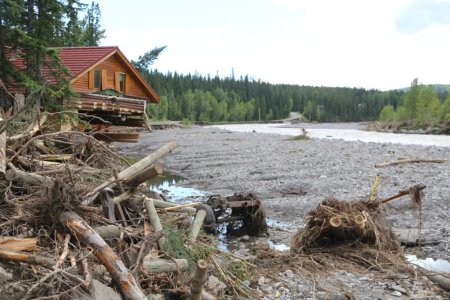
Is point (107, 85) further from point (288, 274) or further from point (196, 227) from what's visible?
point (288, 274)

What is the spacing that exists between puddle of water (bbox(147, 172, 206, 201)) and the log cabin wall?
515 centimetres

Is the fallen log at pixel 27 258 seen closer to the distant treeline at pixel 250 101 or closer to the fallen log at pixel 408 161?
the fallen log at pixel 408 161

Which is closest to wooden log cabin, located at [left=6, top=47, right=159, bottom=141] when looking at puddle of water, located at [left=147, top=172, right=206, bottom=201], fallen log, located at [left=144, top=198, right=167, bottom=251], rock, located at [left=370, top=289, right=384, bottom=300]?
puddle of water, located at [left=147, top=172, right=206, bottom=201]

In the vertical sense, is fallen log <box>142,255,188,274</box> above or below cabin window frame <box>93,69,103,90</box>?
below

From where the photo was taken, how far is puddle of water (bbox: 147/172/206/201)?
17.6 meters

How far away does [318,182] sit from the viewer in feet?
61.9

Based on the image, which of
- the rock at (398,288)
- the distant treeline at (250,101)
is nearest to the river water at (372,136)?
the rock at (398,288)

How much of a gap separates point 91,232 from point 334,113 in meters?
158

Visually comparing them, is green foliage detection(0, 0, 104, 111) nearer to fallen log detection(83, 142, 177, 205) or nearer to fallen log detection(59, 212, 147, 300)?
fallen log detection(83, 142, 177, 205)

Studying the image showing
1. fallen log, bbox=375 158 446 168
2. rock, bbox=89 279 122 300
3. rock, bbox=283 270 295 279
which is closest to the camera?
rock, bbox=89 279 122 300

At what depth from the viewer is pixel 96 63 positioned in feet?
71.1

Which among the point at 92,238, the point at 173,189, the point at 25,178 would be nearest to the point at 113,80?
the point at 173,189

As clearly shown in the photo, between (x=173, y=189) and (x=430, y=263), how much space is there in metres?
12.7

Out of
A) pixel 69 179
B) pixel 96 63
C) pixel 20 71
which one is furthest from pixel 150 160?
pixel 96 63
